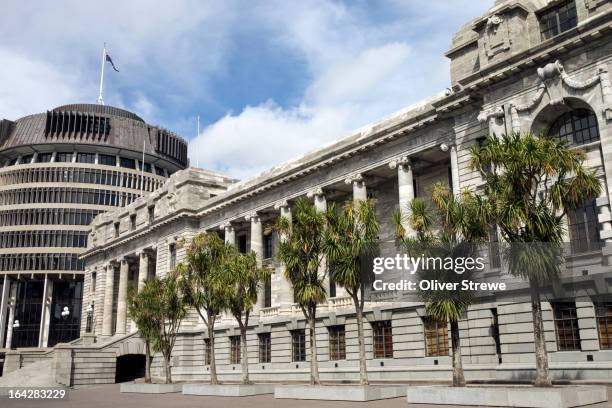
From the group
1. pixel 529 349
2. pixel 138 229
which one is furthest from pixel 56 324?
pixel 529 349

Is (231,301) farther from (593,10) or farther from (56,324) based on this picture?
(56,324)

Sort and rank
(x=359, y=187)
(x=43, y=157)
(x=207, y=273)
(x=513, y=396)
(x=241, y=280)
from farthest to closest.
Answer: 1. (x=43, y=157)
2. (x=359, y=187)
3. (x=207, y=273)
4. (x=241, y=280)
5. (x=513, y=396)

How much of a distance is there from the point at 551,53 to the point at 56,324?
9830cm

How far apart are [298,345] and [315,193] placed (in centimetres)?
1168

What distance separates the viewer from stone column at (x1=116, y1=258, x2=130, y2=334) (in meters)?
65.9

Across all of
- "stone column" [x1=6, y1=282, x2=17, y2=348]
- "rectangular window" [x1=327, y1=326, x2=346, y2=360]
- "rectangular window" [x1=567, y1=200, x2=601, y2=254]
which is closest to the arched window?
"rectangular window" [x1=567, y1=200, x2=601, y2=254]

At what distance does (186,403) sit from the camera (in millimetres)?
27078

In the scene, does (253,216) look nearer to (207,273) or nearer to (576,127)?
(207,273)

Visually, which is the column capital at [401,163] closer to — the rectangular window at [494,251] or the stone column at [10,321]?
the rectangular window at [494,251]

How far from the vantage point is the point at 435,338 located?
3453 cm

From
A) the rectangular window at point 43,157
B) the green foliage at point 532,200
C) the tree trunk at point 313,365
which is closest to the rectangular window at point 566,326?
the green foliage at point 532,200

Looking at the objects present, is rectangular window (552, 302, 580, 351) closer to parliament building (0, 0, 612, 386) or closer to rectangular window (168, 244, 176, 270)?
parliament building (0, 0, 612, 386)

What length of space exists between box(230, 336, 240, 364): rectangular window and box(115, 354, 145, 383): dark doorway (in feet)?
55.0

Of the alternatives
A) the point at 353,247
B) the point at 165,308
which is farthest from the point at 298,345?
the point at 353,247
